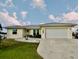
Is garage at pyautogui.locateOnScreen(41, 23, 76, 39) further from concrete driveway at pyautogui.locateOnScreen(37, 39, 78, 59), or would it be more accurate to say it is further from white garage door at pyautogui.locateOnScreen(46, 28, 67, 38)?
concrete driveway at pyautogui.locateOnScreen(37, 39, 78, 59)

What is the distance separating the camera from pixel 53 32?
524 inches

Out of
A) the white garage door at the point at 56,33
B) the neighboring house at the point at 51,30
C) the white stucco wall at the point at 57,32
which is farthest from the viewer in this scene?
the neighboring house at the point at 51,30

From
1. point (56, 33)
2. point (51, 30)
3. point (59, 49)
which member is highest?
point (51, 30)

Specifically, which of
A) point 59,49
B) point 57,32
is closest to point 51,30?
point 57,32

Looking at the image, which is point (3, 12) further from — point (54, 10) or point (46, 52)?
point (46, 52)

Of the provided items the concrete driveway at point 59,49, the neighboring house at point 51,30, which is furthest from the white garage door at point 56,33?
the concrete driveway at point 59,49

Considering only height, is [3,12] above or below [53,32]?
above

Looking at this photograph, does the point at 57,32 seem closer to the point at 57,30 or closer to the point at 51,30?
the point at 57,30

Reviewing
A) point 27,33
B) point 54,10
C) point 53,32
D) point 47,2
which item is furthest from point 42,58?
point 27,33

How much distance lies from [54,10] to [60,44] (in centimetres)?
377

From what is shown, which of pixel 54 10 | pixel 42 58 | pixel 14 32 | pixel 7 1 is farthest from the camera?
pixel 14 32

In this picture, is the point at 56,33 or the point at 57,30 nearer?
the point at 56,33

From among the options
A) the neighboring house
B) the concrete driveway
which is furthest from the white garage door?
the concrete driveway

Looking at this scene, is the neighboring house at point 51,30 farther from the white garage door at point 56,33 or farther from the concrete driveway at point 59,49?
the concrete driveway at point 59,49
